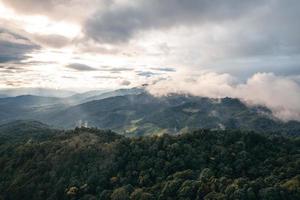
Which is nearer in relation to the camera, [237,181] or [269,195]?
[269,195]

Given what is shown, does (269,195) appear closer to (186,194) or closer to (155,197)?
(186,194)

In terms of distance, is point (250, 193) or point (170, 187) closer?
point (250, 193)

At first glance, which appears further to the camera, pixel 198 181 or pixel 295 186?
pixel 198 181

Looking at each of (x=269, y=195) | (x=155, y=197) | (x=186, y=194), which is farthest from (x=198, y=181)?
(x=269, y=195)

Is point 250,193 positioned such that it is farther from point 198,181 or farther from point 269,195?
point 198,181

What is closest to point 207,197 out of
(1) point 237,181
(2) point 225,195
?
(2) point 225,195

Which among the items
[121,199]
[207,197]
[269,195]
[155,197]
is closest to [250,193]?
[269,195]

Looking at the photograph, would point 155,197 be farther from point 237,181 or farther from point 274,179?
point 274,179

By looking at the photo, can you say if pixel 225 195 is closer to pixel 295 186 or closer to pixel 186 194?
pixel 186 194
